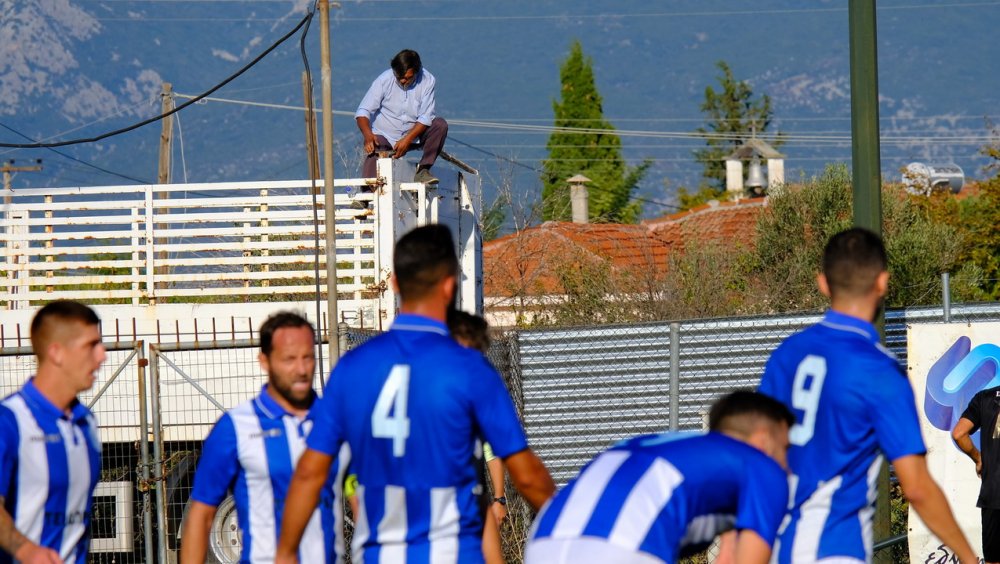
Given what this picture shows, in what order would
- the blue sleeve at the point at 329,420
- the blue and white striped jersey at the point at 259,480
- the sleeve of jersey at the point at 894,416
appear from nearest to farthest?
the blue sleeve at the point at 329,420 → the sleeve of jersey at the point at 894,416 → the blue and white striped jersey at the point at 259,480

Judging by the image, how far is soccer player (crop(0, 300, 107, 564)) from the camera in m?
5.16

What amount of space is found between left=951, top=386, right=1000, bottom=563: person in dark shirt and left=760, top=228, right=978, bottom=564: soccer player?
4511mm

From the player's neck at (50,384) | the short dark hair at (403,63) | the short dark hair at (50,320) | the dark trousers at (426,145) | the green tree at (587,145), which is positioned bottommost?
the player's neck at (50,384)

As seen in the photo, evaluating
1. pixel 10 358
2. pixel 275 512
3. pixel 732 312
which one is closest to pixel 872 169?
pixel 275 512

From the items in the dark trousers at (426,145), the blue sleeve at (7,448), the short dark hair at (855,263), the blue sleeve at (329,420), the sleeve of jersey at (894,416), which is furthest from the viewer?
the dark trousers at (426,145)

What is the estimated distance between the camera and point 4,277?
58.1ft

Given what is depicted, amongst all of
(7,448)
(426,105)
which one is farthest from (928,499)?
(426,105)

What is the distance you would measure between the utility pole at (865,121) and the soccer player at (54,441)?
5151mm

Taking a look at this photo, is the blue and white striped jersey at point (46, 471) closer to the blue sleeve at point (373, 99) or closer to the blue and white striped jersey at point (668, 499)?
the blue and white striped jersey at point (668, 499)

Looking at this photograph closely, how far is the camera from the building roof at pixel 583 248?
28453 mm

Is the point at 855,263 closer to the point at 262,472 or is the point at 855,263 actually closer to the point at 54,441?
the point at 262,472

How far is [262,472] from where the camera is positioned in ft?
18.7

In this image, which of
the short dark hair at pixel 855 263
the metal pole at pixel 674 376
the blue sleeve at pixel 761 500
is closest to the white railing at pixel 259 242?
the metal pole at pixel 674 376

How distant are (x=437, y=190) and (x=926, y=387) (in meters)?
7.37
